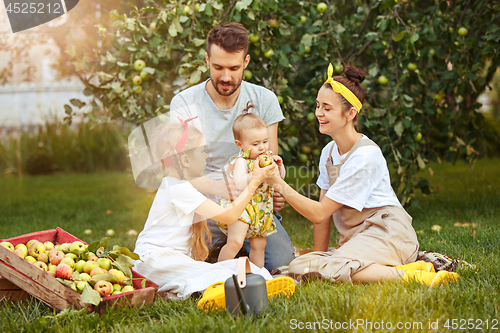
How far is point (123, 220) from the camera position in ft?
15.4

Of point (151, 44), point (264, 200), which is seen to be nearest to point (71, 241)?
point (264, 200)

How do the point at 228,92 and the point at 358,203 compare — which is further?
the point at 228,92

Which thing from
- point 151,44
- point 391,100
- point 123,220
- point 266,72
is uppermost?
point 151,44

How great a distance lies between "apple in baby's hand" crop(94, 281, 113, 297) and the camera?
1.84 m

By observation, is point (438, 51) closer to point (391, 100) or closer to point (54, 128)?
point (391, 100)

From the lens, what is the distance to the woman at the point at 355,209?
223 centimetres

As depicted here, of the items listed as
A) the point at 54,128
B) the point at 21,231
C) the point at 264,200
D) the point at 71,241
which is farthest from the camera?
the point at 54,128

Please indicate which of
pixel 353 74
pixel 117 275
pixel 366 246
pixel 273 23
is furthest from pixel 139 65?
pixel 366 246

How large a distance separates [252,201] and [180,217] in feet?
1.50

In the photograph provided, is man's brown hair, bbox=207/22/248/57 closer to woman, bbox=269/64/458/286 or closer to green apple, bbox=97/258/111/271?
woman, bbox=269/64/458/286

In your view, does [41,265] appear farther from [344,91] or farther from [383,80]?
[383,80]

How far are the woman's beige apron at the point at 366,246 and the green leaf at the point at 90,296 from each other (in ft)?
3.52

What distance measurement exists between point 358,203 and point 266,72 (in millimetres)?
1760

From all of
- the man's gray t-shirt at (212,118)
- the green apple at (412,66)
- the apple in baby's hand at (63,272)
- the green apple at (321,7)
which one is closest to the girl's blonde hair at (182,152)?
the man's gray t-shirt at (212,118)
